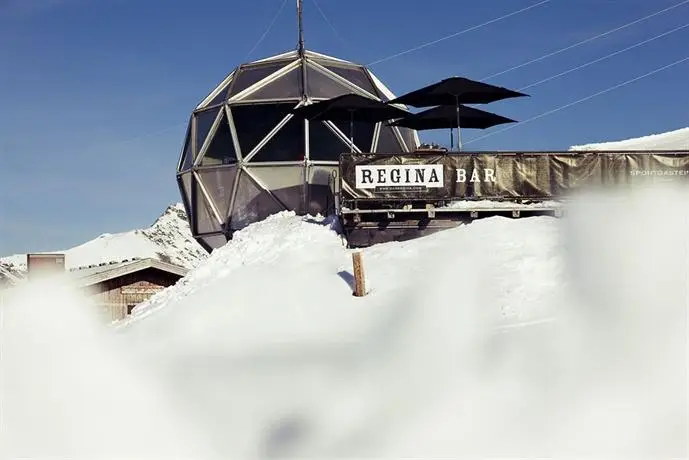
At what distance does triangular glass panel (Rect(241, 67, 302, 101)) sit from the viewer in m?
27.2

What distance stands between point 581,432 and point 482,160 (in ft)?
37.2

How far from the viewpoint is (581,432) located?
10820 mm

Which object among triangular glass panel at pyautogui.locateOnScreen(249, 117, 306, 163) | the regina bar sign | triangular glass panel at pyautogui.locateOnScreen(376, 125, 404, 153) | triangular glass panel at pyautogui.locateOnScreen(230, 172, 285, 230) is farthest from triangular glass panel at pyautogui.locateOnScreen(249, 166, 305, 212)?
the regina bar sign

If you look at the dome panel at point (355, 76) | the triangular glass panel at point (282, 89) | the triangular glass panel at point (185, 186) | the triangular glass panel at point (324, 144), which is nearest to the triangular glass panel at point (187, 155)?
the triangular glass panel at point (185, 186)

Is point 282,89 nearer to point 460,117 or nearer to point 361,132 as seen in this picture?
point 361,132

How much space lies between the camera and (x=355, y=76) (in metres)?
29.3

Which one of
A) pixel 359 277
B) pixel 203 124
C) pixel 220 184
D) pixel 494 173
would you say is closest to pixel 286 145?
pixel 220 184

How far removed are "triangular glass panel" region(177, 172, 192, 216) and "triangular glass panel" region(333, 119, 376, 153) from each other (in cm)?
504

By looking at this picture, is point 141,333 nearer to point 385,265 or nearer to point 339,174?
point 385,265

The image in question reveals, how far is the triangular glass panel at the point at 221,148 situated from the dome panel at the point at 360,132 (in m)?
2.95

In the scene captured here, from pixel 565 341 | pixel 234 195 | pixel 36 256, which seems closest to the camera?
pixel 565 341

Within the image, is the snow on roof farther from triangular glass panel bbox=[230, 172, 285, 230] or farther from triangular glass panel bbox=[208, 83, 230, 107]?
triangular glass panel bbox=[208, 83, 230, 107]

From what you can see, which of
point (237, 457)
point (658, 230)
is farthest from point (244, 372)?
point (658, 230)

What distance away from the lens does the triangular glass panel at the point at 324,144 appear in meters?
26.3
